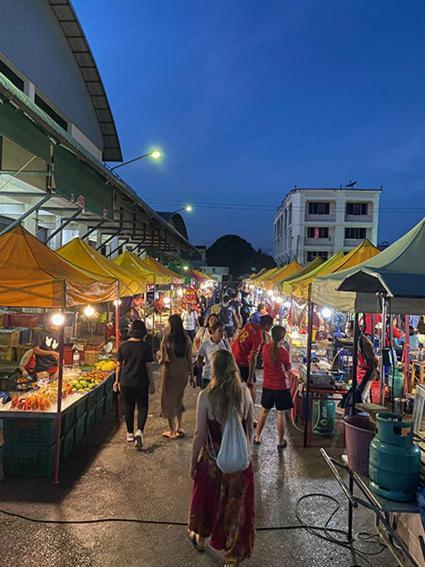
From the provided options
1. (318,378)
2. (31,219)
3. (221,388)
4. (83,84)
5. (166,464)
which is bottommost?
(166,464)

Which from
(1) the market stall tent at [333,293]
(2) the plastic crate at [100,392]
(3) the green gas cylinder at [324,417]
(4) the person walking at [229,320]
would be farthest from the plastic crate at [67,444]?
(4) the person walking at [229,320]

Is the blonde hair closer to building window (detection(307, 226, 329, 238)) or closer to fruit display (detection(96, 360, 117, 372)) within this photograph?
fruit display (detection(96, 360, 117, 372))

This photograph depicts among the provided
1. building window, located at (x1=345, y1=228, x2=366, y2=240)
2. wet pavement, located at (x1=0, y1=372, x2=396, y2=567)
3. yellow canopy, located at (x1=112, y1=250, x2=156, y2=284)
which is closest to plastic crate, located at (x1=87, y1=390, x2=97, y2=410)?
wet pavement, located at (x1=0, y1=372, x2=396, y2=567)

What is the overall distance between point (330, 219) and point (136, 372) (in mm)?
44421

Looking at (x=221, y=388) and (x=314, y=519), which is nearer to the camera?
(x=221, y=388)

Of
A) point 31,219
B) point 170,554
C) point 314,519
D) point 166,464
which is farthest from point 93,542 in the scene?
point 31,219

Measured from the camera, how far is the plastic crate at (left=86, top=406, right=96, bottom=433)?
647 cm

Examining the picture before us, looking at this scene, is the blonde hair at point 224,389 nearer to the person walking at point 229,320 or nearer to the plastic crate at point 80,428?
the plastic crate at point 80,428

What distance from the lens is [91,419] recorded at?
6.67 metres

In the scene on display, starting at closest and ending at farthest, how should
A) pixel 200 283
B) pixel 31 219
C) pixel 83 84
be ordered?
1. pixel 31 219
2. pixel 83 84
3. pixel 200 283

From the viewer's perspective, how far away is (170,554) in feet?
11.8

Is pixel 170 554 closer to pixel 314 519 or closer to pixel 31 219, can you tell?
pixel 314 519

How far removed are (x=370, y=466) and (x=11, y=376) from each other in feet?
22.1

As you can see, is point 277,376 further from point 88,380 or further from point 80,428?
point 88,380
